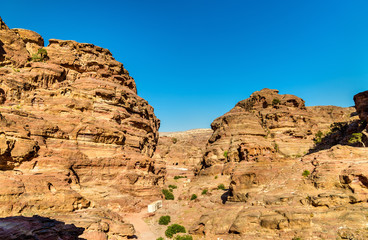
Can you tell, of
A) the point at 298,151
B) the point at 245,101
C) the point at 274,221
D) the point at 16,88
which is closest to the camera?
the point at 274,221

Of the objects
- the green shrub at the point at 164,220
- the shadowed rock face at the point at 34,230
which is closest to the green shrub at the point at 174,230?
the green shrub at the point at 164,220

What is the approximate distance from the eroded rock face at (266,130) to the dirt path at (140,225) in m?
22.6

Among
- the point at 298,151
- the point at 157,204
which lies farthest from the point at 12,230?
the point at 298,151

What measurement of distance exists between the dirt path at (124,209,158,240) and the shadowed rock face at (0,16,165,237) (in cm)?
118

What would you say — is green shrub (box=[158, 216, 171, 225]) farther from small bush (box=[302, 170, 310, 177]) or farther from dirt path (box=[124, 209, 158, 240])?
small bush (box=[302, 170, 310, 177])

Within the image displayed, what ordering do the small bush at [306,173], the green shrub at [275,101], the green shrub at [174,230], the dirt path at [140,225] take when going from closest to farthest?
the small bush at [306,173] < the dirt path at [140,225] < the green shrub at [174,230] < the green shrub at [275,101]

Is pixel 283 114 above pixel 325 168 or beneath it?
above

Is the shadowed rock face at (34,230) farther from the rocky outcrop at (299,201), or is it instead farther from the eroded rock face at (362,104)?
the eroded rock face at (362,104)

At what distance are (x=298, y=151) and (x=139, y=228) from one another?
41.6m

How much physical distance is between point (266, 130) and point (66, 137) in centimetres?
4614

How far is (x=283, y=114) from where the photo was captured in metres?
56.8

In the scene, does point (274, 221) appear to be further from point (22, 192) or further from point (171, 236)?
point (22, 192)

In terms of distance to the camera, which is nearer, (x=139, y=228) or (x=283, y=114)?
(x=139, y=228)

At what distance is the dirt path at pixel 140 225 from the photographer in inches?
965
